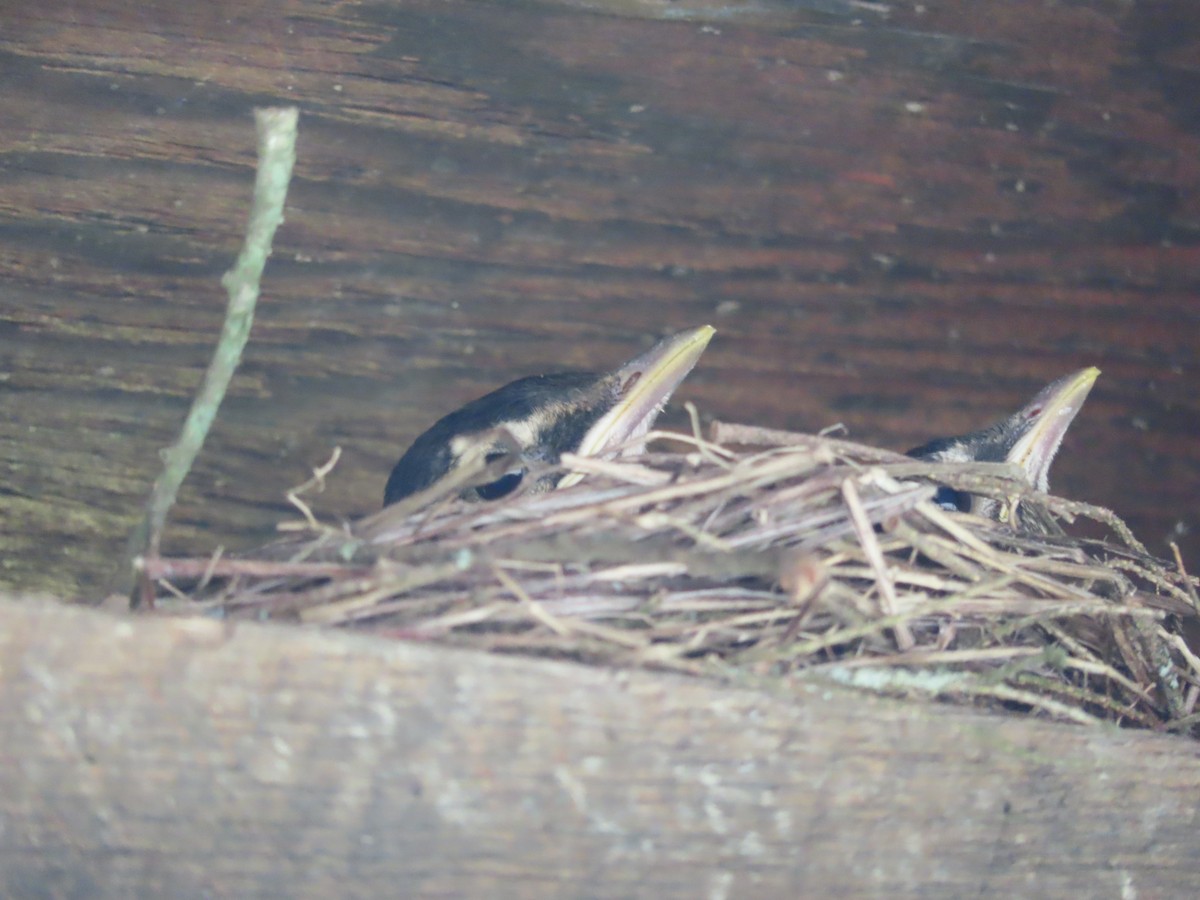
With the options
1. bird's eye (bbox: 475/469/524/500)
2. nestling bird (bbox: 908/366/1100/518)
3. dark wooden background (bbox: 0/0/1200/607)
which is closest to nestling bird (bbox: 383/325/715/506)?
bird's eye (bbox: 475/469/524/500)

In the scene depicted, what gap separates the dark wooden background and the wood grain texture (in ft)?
2.72

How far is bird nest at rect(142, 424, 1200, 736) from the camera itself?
79cm

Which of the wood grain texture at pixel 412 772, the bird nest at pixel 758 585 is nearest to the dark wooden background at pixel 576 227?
the bird nest at pixel 758 585

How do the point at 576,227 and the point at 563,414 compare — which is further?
the point at 576,227

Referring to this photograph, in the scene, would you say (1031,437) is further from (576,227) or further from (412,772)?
(412,772)

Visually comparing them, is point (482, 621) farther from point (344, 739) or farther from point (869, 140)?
point (869, 140)

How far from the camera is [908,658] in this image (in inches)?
34.4

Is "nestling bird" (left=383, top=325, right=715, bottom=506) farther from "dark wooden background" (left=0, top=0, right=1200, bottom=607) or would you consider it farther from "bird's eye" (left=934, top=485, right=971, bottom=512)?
"bird's eye" (left=934, top=485, right=971, bottom=512)

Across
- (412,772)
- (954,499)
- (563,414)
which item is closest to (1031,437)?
(954,499)

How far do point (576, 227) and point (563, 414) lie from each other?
0.88 ft

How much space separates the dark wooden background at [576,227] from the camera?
1316 millimetres

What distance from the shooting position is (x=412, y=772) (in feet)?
2.30

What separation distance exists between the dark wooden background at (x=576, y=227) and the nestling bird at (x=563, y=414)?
196mm

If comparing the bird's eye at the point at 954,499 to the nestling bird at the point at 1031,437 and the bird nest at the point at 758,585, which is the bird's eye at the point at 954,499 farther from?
the bird nest at the point at 758,585
